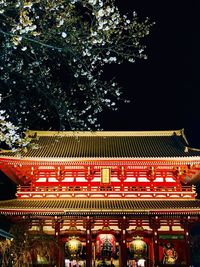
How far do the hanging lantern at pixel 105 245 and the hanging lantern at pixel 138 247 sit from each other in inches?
36.9

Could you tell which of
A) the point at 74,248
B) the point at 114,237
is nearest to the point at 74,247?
the point at 74,248

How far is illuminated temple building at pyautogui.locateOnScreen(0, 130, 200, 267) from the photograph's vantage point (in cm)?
1706

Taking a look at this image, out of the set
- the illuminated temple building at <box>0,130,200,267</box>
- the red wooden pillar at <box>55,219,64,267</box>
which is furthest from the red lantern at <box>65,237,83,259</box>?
the red wooden pillar at <box>55,219,64,267</box>

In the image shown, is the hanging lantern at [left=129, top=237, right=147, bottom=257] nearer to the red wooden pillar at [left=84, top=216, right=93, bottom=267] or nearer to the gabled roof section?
the red wooden pillar at [left=84, top=216, right=93, bottom=267]

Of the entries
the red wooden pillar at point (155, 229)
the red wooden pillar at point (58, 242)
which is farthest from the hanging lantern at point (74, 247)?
the red wooden pillar at point (155, 229)

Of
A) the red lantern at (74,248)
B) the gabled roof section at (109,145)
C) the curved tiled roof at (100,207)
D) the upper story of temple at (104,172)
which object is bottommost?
the red lantern at (74,248)

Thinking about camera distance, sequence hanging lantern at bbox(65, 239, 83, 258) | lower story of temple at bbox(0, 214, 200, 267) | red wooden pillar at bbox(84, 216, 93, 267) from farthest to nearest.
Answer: hanging lantern at bbox(65, 239, 83, 258), lower story of temple at bbox(0, 214, 200, 267), red wooden pillar at bbox(84, 216, 93, 267)

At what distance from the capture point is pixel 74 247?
18.2 m

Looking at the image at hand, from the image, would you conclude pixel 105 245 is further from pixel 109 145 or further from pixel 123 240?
pixel 109 145

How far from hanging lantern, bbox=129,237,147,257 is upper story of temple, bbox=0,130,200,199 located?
2.15 metres

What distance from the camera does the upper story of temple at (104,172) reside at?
18.6m

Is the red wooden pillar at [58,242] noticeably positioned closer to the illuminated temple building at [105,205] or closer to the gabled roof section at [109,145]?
the illuminated temple building at [105,205]

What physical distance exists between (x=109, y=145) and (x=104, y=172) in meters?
3.07

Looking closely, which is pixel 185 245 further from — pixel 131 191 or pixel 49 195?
pixel 49 195
